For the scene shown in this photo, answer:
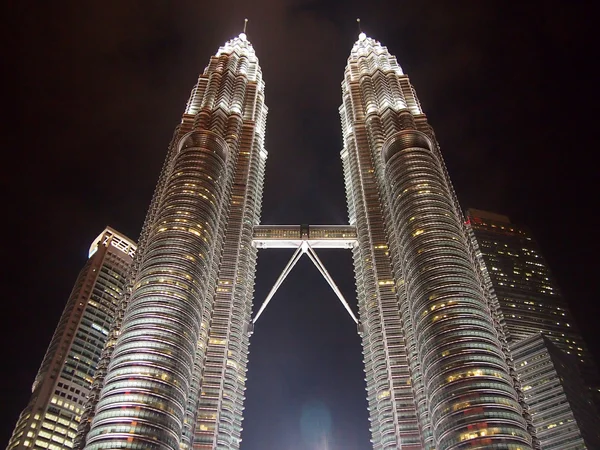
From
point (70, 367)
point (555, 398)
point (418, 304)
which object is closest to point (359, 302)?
point (418, 304)

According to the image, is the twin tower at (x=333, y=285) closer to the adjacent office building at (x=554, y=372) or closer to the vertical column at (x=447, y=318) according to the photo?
the vertical column at (x=447, y=318)

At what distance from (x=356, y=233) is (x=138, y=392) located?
245 ft

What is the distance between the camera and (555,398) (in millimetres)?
147000

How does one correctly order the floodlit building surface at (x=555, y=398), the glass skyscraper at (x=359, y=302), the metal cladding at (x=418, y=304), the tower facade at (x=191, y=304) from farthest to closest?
the floodlit building surface at (x=555, y=398) < the tower facade at (x=191, y=304) < the glass skyscraper at (x=359, y=302) < the metal cladding at (x=418, y=304)

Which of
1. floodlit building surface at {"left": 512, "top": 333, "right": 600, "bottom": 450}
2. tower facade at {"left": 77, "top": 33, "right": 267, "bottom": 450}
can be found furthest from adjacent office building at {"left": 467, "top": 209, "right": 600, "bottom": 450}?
tower facade at {"left": 77, "top": 33, "right": 267, "bottom": 450}

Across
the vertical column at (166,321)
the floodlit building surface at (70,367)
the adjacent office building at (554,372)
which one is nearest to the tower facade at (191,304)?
the vertical column at (166,321)

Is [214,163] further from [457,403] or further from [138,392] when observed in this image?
[457,403]

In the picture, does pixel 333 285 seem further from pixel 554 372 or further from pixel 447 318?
pixel 554 372

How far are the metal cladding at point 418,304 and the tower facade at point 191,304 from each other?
97.6 ft

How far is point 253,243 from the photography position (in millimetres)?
152125

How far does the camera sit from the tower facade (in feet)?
314

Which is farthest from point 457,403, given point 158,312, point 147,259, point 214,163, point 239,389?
point 214,163

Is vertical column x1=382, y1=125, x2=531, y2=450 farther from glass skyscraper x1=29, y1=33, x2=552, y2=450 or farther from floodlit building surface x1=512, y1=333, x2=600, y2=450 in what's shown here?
floodlit building surface x1=512, y1=333, x2=600, y2=450

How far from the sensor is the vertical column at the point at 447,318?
91.8 m
